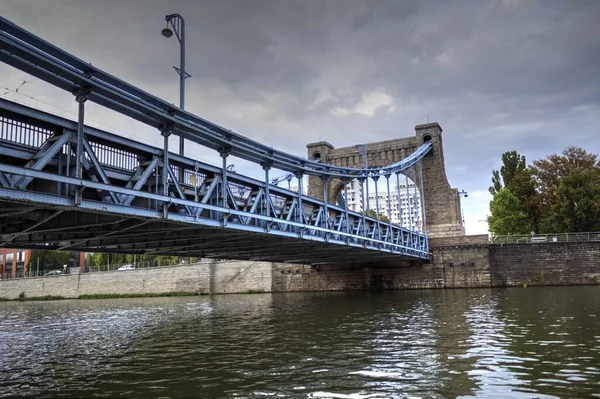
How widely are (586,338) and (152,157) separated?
13853 mm

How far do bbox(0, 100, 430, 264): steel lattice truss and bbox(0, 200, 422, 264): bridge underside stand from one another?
0.04 metres

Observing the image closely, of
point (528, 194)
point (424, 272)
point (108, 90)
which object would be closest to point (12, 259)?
point (424, 272)

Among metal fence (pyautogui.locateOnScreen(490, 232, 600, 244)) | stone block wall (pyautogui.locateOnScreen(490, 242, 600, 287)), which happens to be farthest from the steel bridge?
Result: metal fence (pyautogui.locateOnScreen(490, 232, 600, 244))

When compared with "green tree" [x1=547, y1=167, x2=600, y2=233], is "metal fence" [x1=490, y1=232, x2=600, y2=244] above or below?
below

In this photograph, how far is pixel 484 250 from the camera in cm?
4647

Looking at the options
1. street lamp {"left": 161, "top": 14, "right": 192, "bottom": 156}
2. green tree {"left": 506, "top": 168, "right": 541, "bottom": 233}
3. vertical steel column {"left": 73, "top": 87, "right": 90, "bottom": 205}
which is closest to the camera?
vertical steel column {"left": 73, "top": 87, "right": 90, "bottom": 205}

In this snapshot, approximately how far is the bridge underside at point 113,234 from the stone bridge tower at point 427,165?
25.3m

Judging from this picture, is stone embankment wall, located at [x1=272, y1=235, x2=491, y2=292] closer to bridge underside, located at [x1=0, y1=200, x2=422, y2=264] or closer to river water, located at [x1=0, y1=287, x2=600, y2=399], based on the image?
bridge underside, located at [x1=0, y1=200, x2=422, y2=264]

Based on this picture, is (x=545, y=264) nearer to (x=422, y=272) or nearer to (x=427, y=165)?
(x=422, y=272)

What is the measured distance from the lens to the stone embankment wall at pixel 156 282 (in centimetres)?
5759

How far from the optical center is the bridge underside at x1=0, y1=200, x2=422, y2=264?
14.4 m

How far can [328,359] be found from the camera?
12461mm

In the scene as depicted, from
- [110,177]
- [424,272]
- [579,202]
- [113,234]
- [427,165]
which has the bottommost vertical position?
[424,272]

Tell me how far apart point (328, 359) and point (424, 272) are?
124ft
